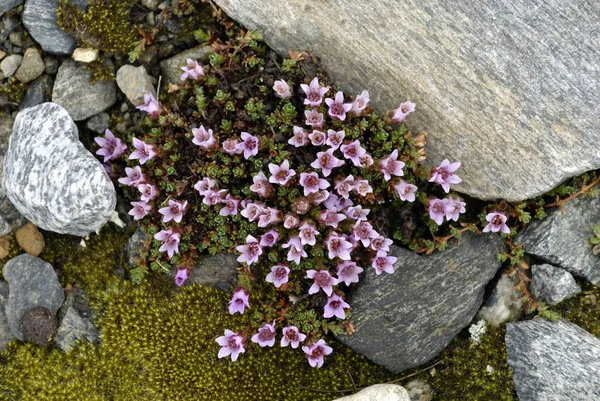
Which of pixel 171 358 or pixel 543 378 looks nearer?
pixel 543 378

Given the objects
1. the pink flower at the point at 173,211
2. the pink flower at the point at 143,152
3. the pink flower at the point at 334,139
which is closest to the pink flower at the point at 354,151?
the pink flower at the point at 334,139

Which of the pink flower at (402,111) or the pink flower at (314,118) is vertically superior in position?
the pink flower at (402,111)

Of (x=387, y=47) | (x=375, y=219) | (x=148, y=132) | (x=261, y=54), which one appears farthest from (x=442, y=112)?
(x=148, y=132)

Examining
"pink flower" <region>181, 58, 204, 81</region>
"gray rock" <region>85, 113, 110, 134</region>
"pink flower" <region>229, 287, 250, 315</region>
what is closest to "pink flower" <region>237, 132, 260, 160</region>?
"pink flower" <region>181, 58, 204, 81</region>

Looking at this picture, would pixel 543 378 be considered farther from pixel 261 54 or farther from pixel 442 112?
pixel 261 54

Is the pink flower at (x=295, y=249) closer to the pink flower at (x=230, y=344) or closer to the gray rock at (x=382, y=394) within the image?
the pink flower at (x=230, y=344)

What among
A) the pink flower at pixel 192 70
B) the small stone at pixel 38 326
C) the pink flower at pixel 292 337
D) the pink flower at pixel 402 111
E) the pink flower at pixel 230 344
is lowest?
the small stone at pixel 38 326
